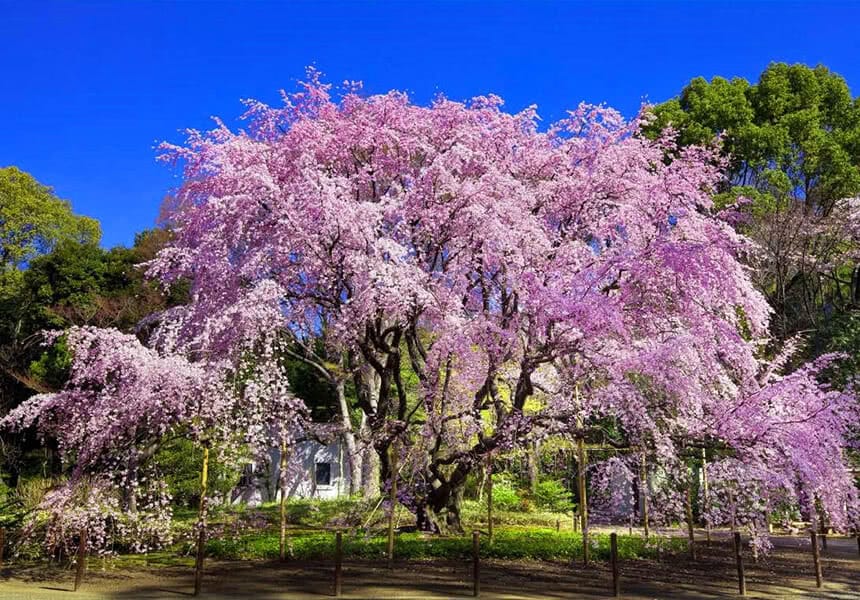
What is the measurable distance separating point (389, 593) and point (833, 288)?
2735 centimetres

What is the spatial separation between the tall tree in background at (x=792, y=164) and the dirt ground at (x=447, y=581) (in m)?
13.8

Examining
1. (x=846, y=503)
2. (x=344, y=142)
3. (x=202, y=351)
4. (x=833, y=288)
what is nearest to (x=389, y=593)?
(x=202, y=351)

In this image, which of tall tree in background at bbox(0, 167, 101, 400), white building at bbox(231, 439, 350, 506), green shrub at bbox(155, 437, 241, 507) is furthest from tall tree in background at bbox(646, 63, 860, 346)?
tall tree in background at bbox(0, 167, 101, 400)

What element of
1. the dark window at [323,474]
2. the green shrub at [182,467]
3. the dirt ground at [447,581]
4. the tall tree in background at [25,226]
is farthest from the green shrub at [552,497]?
the tall tree in background at [25,226]

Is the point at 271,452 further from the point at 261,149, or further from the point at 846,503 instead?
the point at 846,503

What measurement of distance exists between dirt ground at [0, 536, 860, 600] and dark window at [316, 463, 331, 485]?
56.5 ft

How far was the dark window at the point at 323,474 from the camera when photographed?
1207 inches

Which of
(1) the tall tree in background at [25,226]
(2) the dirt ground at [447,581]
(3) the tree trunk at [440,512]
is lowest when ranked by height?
(2) the dirt ground at [447,581]

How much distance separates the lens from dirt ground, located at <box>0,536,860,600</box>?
36.2 feet

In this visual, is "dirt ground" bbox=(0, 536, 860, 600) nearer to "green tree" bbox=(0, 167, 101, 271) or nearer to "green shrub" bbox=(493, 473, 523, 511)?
"green shrub" bbox=(493, 473, 523, 511)

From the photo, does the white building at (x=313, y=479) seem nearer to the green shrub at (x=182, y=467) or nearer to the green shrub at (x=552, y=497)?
the green shrub at (x=182, y=467)

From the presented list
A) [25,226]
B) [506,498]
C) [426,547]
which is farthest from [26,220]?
[426,547]

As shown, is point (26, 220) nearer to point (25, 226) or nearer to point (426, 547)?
point (25, 226)

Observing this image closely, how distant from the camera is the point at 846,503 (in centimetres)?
1171
